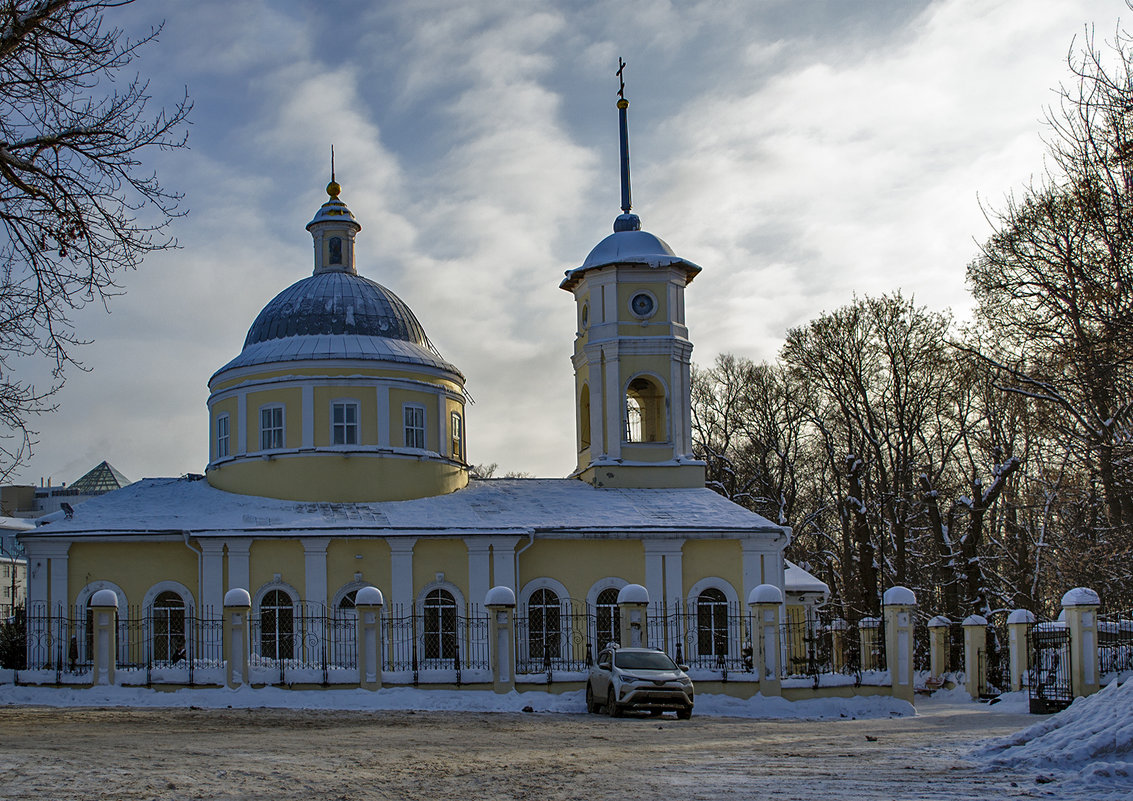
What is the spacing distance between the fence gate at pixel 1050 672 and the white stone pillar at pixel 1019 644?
1077 mm

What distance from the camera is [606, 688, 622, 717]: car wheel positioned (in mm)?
19188

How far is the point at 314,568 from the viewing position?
89.1 ft

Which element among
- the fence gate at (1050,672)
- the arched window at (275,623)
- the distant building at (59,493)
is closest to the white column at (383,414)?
the arched window at (275,623)

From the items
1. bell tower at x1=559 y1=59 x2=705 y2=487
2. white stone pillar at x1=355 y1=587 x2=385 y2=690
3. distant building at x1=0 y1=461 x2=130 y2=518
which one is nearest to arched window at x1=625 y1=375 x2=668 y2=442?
bell tower at x1=559 y1=59 x2=705 y2=487

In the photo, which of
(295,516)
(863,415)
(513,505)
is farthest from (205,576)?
(863,415)

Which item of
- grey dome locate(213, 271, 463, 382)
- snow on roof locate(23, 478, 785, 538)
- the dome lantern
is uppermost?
the dome lantern

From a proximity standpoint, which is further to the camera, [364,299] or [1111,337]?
[364,299]

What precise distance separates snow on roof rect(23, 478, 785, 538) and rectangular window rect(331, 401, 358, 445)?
1571mm

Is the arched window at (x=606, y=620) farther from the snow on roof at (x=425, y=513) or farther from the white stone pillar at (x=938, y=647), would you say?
the white stone pillar at (x=938, y=647)

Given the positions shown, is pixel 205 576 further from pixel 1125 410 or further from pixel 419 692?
pixel 1125 410

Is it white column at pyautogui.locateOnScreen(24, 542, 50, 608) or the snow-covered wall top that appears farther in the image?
white column at pyautogui.locateOnScreen(24, 542, 50, 608)

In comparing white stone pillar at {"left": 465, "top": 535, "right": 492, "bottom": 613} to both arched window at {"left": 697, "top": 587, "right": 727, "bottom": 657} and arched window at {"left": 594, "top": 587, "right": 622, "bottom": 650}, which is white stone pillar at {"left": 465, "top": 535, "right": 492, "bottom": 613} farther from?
arched window at {"left": 697, "top": 587, "right": 727, "bottom": 657}

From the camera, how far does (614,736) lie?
15.2 metres

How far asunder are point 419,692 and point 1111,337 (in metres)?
12.1
